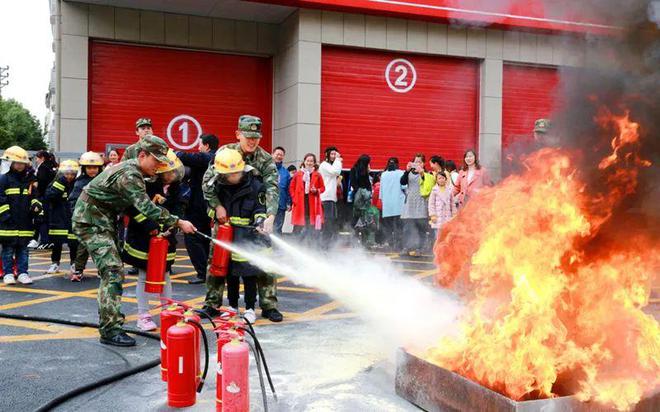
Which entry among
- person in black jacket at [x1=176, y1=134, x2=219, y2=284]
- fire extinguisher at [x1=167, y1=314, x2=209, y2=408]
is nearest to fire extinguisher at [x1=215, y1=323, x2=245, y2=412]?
fire extinguisher at [x1=167, y1=314, x2=209, y2=408]

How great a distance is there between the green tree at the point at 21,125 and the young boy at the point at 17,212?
70897 mm

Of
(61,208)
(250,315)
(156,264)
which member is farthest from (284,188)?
(156,264)

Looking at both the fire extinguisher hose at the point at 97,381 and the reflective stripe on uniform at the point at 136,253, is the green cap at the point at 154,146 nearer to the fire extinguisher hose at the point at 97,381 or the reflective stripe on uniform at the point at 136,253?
the reflective stripe on uniform at the point at 136,253

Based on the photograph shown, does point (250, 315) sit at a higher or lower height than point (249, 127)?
lower

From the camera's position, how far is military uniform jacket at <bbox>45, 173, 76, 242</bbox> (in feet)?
31.7

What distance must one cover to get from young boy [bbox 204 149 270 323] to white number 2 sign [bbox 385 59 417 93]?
11643 mm

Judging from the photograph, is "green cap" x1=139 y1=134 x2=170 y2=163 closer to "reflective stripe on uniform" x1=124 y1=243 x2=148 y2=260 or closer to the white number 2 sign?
"reflective stripe on uniform" x1=124 y1=243 x2=148 y2=260

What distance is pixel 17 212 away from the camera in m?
8.85

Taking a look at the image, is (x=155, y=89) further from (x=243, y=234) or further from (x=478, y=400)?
(x=478, y=400)

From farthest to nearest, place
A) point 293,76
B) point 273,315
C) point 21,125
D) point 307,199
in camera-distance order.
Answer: point 21,125 < point 293,76 < point 307,199 < point 273,315

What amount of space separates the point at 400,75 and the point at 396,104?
0.82 meters

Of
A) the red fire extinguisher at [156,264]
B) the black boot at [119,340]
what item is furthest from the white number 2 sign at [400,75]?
the black boot at [119,340]

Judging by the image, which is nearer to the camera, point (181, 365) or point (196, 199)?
point (181, 365)

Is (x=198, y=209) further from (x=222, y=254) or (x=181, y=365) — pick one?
(x=181, y=365)
